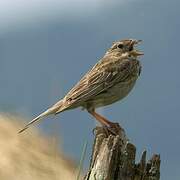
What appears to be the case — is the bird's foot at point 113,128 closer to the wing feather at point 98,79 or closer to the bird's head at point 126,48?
the wing feather at point 98,79

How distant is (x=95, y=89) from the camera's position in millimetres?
8344

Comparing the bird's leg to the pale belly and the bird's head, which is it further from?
the bird's head

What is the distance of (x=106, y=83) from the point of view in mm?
8422

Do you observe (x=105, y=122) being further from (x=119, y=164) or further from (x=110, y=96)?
(x=119, y=164)

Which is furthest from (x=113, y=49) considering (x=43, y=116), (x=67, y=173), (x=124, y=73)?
(x=67, y=173)

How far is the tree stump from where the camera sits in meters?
5.92

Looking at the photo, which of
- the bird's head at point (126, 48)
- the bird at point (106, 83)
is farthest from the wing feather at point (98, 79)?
the bird's head at point (126, 48)

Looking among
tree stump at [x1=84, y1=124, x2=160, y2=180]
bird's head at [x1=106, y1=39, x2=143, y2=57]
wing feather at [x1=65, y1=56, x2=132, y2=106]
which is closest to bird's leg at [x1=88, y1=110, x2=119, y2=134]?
wing feather at [x1=65, y1=56, x2=132, y2=106]

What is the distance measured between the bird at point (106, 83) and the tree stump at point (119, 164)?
1615 millimetres

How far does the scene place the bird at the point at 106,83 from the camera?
320 inches

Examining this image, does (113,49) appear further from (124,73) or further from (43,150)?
(43,150)

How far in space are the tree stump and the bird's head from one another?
2685mm

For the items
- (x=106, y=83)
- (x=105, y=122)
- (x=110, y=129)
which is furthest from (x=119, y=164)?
(x=106, y=83)

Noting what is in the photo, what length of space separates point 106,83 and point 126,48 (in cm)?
59
